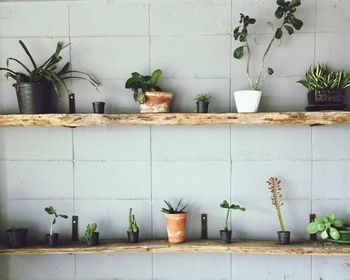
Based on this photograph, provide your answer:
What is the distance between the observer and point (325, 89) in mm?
2096

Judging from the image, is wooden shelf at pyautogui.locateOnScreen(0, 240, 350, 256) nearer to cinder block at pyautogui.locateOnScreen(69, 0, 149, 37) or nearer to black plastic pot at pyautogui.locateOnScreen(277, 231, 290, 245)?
black plastic pot at pyautogui.locateOnScreen(277, 231, 290, 245)

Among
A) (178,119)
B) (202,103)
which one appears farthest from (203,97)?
(178,119)

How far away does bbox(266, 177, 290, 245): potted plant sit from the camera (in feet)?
7.04

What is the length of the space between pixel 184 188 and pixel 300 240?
780 mm

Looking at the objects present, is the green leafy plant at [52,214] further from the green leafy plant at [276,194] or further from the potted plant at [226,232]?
the green leafy plant at [276,194]

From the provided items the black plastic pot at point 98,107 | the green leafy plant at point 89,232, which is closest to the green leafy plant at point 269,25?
the black plastic pot at point 98,107

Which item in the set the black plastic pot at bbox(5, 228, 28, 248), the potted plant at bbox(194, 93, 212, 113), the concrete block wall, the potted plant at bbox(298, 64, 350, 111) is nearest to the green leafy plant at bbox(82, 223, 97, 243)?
the concrete block wall

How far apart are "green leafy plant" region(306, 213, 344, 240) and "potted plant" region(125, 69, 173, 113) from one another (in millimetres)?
1086

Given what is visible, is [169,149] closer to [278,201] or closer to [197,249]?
[197,249]

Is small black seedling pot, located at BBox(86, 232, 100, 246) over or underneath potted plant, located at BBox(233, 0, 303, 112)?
underneath

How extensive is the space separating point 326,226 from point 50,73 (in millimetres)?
1844

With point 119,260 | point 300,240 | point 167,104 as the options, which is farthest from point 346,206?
point 119,260

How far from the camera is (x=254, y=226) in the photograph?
7.54 feet

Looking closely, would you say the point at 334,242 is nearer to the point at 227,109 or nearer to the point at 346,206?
the point at 346,206
